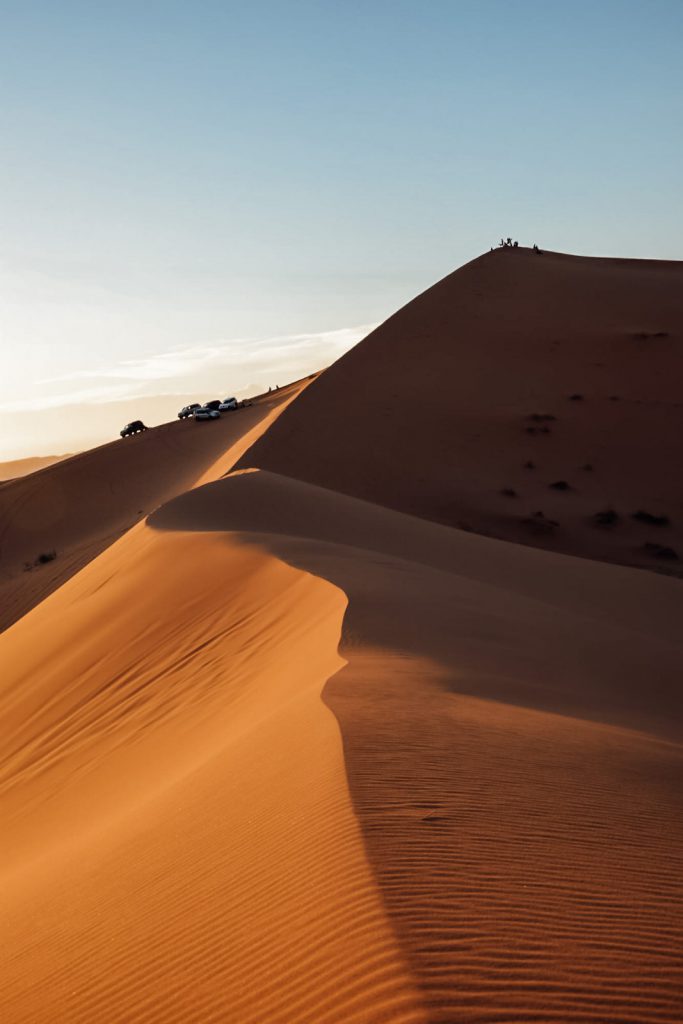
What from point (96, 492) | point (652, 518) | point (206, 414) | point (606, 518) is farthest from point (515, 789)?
point (206, 414)

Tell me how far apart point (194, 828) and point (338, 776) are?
877 millimetres

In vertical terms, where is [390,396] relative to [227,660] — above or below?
above

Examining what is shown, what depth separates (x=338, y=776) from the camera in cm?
477

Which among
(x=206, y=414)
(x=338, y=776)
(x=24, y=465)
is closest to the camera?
(x=338, y=776)

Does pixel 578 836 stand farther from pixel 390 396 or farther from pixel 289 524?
pixel 390 396

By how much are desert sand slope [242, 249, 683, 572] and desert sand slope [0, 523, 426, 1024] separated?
14.3m

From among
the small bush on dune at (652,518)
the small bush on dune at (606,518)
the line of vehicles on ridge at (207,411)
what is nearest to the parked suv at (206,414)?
the line of vehicles on ridge at (207,411)

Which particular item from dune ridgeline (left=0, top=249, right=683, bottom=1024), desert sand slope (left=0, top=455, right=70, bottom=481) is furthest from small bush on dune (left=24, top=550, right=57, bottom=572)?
desert sand slope (left=0, top=455, right=70, bottom=481)

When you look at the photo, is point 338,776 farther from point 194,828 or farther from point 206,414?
point 206,414

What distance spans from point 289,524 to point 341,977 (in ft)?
45.3

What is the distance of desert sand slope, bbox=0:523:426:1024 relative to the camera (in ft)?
10.7

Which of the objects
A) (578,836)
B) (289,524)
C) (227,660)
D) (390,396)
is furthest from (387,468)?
(578,836)

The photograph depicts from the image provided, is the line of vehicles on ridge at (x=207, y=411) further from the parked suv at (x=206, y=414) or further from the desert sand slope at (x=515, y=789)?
the desert sand slope at (x=515, y=789)

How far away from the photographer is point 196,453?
39812mm
